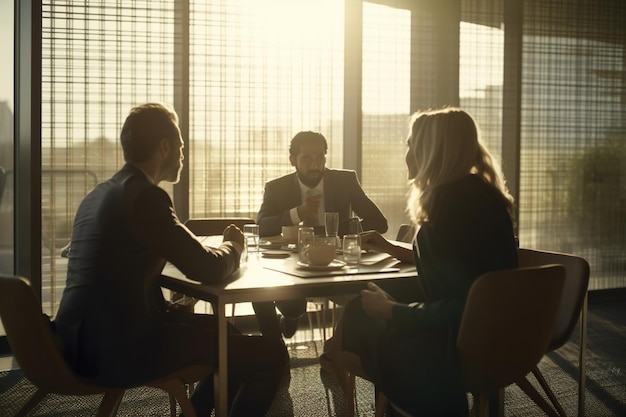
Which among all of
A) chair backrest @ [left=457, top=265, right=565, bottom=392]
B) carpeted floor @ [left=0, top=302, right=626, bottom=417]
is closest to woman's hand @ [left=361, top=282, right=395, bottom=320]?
chair backrest @ [left=457, top=265, right=565, bottom=392]

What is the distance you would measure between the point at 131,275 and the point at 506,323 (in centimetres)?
108

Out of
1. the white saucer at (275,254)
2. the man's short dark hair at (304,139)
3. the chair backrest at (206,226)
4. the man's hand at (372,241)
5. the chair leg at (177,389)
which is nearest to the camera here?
the chair leg at (177,389)

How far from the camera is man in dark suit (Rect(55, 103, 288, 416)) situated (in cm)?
204

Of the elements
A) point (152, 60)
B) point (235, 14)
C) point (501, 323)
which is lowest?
point (501, 323)

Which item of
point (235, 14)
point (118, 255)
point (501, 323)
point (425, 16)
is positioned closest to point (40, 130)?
point (235, 14)

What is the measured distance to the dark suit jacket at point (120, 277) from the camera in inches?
80.4

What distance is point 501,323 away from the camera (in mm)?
1944

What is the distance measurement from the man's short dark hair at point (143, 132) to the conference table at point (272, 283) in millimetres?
420

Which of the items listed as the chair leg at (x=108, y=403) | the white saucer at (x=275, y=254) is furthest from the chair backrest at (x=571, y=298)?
the chair leg at (x=108, y=403)

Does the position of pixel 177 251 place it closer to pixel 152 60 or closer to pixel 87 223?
pixel 87 223

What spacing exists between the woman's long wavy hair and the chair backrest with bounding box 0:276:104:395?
1123mm

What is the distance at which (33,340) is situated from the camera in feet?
6.50

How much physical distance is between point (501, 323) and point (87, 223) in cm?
124

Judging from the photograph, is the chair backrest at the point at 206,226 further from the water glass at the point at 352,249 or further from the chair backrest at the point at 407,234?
the water glass at the point at 352,249
